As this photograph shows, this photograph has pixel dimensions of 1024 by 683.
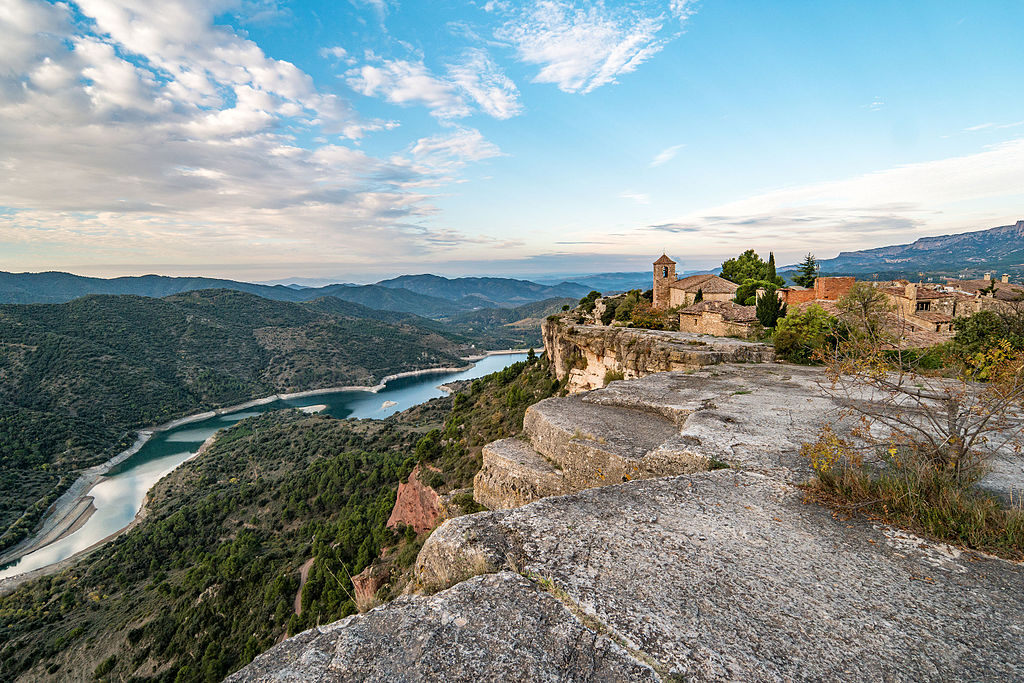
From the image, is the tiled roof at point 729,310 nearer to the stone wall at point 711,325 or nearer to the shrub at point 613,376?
the stone wall at point 711,325

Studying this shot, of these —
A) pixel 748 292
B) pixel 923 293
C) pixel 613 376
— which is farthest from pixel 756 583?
pixel 923 293

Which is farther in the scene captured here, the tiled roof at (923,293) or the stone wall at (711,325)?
the tiled roof at (923,293)

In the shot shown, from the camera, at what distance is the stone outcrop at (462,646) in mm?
2263

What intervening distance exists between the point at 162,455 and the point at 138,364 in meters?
38.2

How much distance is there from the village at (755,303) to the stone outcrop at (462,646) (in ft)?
73.1

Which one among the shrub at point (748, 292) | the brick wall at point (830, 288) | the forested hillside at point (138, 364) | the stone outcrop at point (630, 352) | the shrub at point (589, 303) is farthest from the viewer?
the forested hillside at point (138, 364)

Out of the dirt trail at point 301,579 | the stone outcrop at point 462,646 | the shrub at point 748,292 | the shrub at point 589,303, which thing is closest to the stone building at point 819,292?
the shrub at point 748,292

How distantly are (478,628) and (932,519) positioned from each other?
12.2 feet

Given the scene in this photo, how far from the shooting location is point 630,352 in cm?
1714

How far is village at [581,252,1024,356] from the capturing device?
25.1 metres

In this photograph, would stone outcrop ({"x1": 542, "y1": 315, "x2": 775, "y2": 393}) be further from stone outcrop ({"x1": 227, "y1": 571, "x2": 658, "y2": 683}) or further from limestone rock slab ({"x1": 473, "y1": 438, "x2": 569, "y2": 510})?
stone outcrop ({"x1": 227, "y1": 571, "x2": 658, "y2": 683})

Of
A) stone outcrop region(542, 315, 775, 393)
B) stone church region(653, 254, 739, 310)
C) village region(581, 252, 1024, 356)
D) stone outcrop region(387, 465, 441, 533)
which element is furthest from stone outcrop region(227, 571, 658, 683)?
stone church region(653, 254, 739, 310)

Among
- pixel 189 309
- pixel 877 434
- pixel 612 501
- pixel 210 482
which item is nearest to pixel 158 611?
pixel 210 482

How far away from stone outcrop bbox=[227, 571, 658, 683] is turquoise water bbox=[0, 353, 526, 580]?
2634 inches
